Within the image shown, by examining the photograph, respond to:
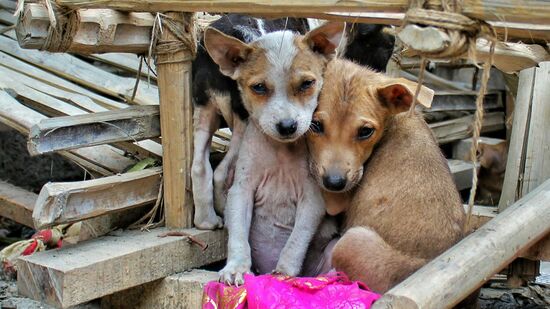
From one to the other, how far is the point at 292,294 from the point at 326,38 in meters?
1.48

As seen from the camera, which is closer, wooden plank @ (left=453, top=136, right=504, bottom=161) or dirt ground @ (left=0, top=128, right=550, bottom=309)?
dirt ground @ (left=0, top=128, right=550, bottom=309)

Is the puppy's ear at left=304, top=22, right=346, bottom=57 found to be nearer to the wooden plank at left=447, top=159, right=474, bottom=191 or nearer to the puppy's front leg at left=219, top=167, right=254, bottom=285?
the puppy's front leg at left=219, top=167, right=254, bottom=285

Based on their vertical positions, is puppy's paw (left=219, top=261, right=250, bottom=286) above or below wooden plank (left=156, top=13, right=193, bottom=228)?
below

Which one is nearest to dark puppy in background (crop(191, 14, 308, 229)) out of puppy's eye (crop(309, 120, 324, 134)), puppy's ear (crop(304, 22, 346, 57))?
puppy's ear (crop(304, 22, 346, 57))

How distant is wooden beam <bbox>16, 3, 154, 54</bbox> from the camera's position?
16.1 ft

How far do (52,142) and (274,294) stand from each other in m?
1.46

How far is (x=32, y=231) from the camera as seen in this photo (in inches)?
310

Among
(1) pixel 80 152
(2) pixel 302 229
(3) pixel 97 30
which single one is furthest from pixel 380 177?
(1) pixel 80 152

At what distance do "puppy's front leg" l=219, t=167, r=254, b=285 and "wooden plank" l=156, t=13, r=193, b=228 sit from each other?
29 cm

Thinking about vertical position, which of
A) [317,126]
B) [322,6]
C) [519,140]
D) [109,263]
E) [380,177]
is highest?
[322,6]

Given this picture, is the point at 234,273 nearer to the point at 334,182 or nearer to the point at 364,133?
the point at 334,182

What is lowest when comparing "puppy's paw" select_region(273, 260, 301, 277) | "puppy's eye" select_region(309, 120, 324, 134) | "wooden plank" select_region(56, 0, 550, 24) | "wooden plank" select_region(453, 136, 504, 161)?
"puppy's paw" select_region(273, 260, 301, 277)

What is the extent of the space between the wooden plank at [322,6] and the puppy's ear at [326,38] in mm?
647

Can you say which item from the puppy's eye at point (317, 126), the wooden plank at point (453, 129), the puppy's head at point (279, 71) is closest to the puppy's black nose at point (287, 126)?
the puppy's head at point (279, 71)
